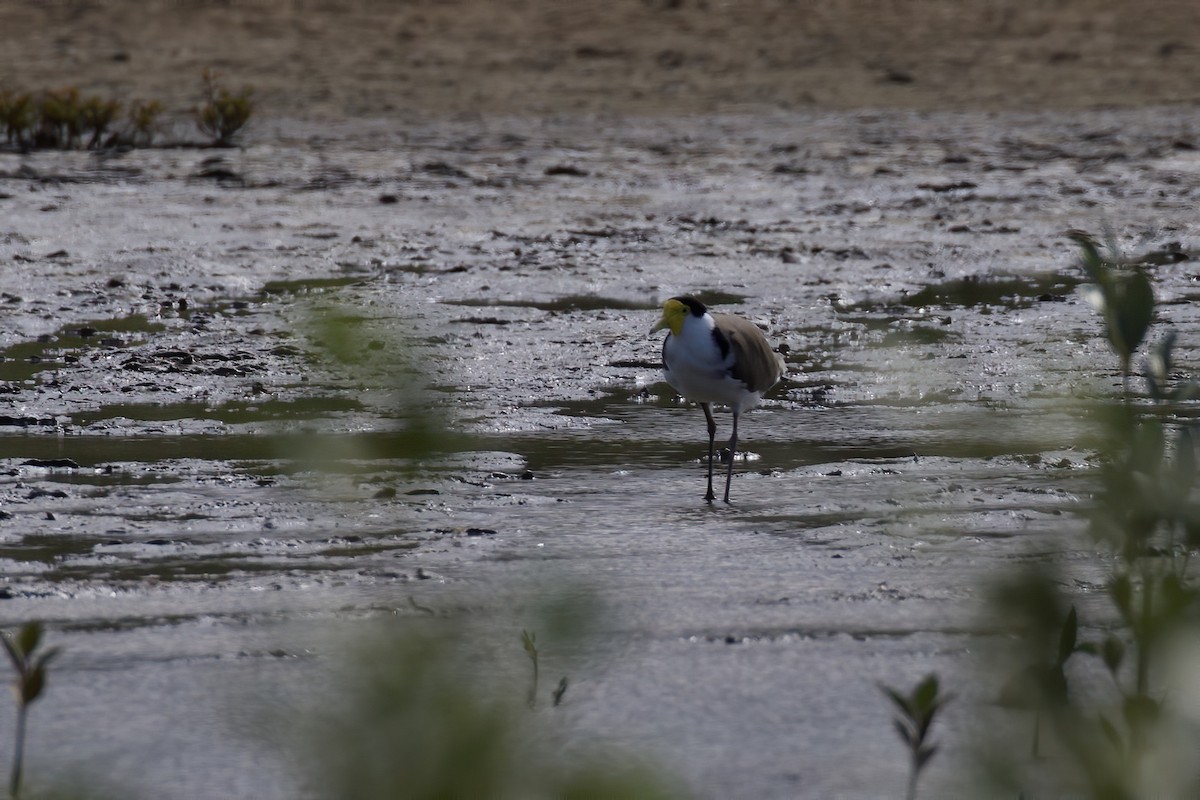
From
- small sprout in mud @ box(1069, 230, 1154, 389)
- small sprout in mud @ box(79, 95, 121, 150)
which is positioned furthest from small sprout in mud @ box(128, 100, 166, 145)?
small sprout in mud @ box(1069, 230, 1154, 389)

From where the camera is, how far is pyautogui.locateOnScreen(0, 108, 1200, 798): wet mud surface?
3.29 m

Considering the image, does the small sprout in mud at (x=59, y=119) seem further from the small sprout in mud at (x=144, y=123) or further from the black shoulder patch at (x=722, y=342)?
the black shoulder patch at (x=722, y=342)

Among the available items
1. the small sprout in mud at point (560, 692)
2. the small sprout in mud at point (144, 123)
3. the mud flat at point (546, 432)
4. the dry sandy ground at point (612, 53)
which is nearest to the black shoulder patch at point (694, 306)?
the mud flat at point (546, 432)

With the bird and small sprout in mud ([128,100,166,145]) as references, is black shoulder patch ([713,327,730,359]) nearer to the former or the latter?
the bird

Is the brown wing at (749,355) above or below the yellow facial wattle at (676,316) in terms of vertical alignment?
below

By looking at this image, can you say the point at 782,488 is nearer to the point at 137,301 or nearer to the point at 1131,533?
the point at 1131,533

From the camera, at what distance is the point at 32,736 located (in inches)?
136

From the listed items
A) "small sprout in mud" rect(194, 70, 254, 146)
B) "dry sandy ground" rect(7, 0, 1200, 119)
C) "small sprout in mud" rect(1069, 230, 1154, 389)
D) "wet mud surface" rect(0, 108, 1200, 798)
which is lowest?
"wet mud surface" rect(0, 108, 1200, 798)

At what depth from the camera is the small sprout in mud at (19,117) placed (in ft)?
49.1

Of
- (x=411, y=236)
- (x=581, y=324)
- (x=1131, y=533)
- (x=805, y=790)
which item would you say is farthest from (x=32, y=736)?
(x=411, y=236)

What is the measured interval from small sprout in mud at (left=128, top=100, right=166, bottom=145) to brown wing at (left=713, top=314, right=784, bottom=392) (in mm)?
10469

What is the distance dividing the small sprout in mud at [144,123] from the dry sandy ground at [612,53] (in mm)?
1591

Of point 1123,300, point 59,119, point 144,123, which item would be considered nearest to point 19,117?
point 59,119

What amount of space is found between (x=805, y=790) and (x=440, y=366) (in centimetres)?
228
